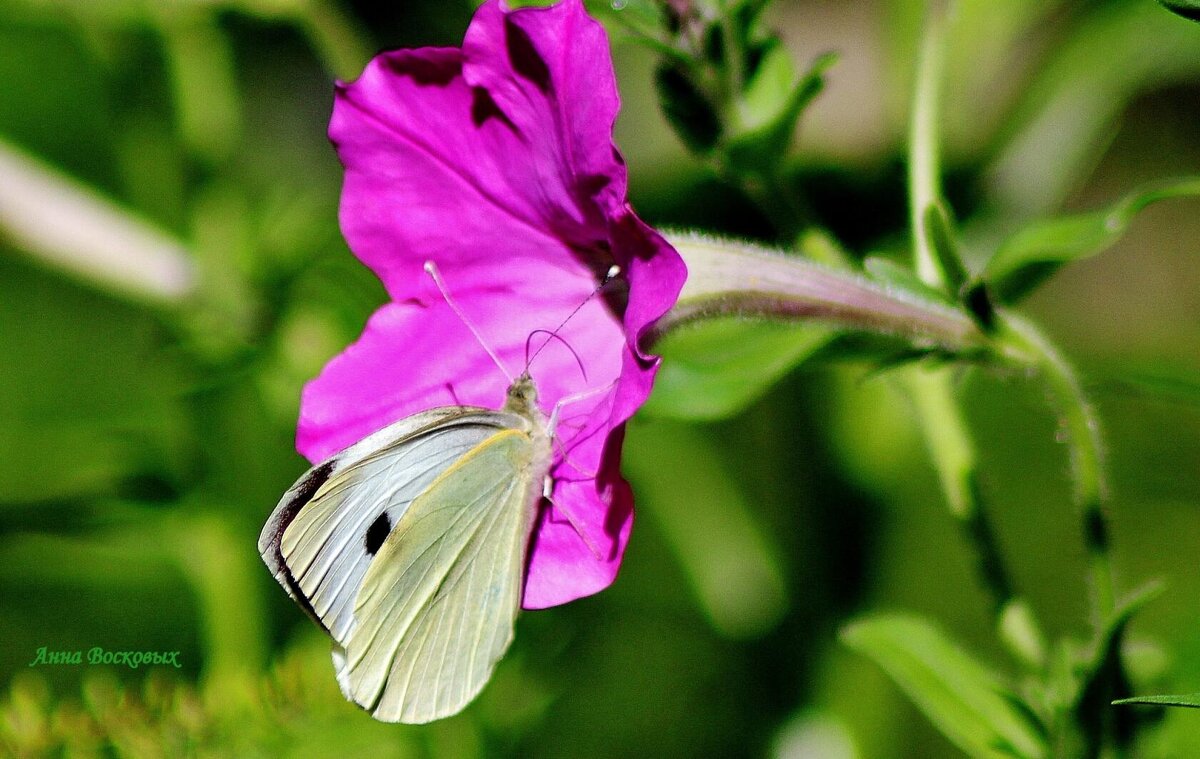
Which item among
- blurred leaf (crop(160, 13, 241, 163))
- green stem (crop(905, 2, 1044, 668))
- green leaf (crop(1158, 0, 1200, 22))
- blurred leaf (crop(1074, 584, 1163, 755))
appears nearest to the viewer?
green leaf (crop(1158, 0, 1200, 22))

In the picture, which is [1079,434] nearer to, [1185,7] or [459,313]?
[1185,7]

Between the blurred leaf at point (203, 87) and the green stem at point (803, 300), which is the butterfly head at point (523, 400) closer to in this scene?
the green stem at point (803, 300)

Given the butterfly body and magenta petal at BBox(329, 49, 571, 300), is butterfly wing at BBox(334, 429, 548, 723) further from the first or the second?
magenta petal at BBox(329, 49, 571, 300)

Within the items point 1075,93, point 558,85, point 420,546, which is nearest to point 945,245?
point 558,85

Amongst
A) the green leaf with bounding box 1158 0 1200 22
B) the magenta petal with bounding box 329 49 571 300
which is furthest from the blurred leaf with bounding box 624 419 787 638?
the green leaf with bounding box 1158 0 1200 22

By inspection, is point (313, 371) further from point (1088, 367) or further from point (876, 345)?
point (1088, 367)

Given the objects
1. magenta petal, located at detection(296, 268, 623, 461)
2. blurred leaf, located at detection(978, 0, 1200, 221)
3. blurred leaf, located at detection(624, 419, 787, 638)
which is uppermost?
magenta petal, located at detection(296, 268, 623, 461)

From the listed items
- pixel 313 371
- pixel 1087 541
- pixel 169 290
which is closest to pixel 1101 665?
pixel 1087 541
